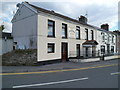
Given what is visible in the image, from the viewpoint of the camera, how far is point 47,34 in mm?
12227

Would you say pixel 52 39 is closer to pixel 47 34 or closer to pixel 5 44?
pixel 47 34

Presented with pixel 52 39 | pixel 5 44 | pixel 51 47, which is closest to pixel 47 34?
pixel 52 39

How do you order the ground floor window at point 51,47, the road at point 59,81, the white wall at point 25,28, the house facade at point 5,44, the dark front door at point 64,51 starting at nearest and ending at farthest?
1. the road at point 59,81
2. the white wall at point 25,28
3. the ground floor window at point 51,47
4. the dark front door at point 64,51
5. the house facade at point 5,44

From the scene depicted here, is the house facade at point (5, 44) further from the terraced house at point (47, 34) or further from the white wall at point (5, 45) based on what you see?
the terraced house at point (47, 34)

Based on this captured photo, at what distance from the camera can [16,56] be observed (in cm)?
1153

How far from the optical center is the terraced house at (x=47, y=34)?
1152 cm

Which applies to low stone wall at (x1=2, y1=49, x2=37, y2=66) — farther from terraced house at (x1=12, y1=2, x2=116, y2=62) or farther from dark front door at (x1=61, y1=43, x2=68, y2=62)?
dark front door at (x1=61, y1=43, x2=68, y2=62)

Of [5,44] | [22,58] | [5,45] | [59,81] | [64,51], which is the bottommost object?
[59,81]

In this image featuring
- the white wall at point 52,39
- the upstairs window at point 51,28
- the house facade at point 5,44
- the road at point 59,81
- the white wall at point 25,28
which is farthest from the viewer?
the house facade at point 5,44

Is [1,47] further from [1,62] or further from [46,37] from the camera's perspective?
[46,37]

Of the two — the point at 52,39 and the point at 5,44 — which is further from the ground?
the point at 52,39

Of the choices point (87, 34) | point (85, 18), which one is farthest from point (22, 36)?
point (85, 18)

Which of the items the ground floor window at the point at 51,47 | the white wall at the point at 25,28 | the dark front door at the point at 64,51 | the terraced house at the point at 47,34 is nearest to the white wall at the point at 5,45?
the terraced house at the point at 47,34

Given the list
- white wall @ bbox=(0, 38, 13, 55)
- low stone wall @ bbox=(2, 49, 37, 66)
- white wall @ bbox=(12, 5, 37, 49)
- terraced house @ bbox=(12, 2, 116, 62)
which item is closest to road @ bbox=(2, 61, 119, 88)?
low stone wall @ bbox=(2, 49, 37, 66)
